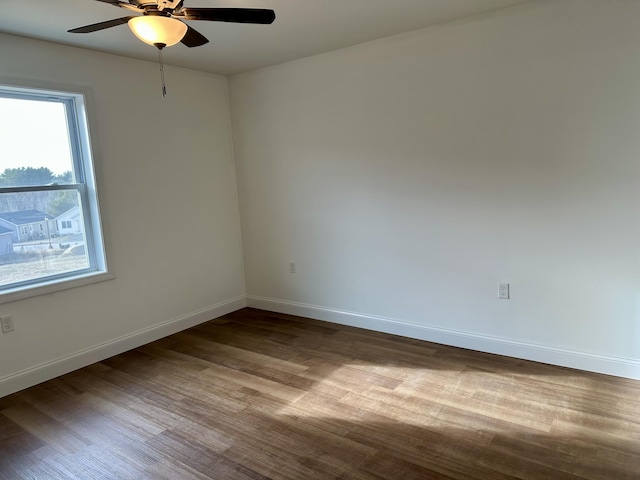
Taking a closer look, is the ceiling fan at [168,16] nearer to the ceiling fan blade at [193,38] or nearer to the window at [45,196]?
the ceiling fan blade at [193,38]

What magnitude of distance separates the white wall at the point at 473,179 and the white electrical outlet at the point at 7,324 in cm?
228

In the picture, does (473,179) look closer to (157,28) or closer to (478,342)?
(478,342)

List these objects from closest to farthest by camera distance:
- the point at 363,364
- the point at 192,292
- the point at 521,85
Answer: the point at 521,85 < the point at 363,364 < the point at 192,292

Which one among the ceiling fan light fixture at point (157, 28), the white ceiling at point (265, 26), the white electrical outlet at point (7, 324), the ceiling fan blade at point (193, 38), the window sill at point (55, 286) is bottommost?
the white electrical outlet at point (7, 324)

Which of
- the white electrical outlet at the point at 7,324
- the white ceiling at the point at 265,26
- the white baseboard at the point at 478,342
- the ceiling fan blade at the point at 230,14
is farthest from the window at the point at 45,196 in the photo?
the white baseboard at the point at 478,342

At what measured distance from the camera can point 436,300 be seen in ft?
11.3

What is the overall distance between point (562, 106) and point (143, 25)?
2507 mm

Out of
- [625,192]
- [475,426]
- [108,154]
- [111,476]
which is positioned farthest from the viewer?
[108,154]

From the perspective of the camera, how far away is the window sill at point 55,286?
2.93m

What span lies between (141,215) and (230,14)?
2283 mm

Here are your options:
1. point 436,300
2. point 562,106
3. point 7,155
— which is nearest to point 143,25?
point 7,155

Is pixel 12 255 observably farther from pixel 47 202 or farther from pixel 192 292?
pixel 192 292

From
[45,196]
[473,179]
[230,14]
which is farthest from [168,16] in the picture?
[473,179]

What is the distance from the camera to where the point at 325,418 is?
8.11ft
